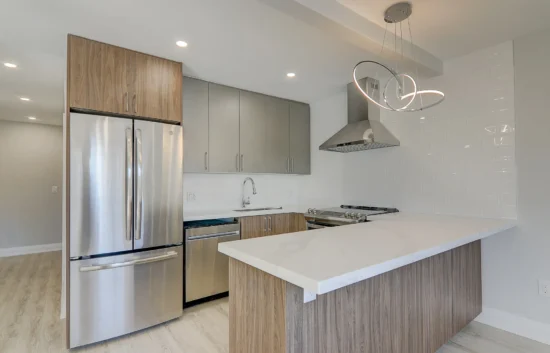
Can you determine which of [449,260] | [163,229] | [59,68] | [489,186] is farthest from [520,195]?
[59,68]

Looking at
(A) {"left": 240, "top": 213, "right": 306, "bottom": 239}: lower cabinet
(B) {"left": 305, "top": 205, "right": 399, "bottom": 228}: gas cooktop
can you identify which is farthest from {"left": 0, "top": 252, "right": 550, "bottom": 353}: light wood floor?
(B) {"left": 305, "top": 205, "right": 399, "bottom": 228}: gas cooktop

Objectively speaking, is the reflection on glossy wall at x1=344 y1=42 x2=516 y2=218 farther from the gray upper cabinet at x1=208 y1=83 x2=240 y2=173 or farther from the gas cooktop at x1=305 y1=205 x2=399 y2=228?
the gray upper cabinet at x1=208 y1=83 x2=240 y2=173

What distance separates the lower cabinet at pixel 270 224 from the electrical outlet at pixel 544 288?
2.15 meters

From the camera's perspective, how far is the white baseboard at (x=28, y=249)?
4832mm

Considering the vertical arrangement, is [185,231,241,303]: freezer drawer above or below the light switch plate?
below

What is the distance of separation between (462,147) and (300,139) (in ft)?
6.51

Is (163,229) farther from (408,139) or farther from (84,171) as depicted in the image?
(408,139)

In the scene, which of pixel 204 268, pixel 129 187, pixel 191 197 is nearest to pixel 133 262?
pixel 129 187

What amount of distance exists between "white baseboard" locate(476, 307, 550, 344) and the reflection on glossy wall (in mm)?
824

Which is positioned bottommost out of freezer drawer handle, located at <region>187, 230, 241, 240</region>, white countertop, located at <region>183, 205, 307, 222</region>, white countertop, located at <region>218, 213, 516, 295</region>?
freezer drawer handle, located at <region>187, 230, 241, 240</region>

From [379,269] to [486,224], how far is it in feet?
4.92

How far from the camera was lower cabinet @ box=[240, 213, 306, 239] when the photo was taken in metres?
3.16

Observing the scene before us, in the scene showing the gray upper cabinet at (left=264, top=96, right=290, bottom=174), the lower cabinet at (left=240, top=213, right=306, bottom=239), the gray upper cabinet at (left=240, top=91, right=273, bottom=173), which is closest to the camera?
the lower cabinet at (left=240, top=213, right=306, bottom=239)

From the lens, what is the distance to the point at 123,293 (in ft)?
7.47
